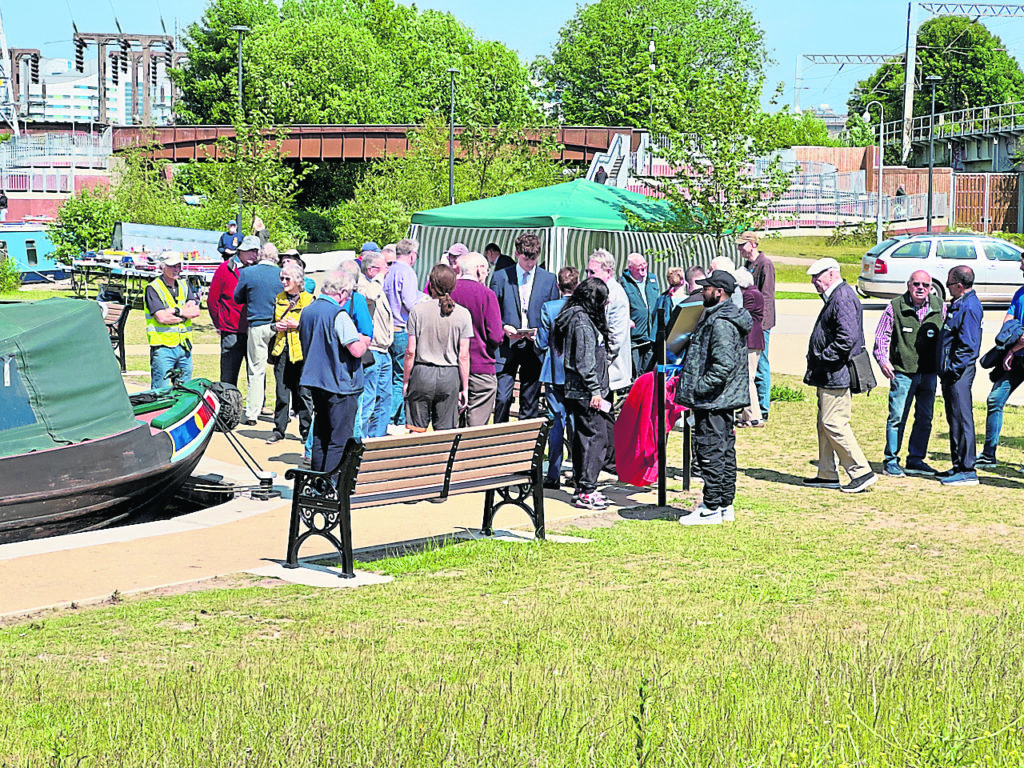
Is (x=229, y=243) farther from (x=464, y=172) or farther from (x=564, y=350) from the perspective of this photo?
(x=464, y=172)

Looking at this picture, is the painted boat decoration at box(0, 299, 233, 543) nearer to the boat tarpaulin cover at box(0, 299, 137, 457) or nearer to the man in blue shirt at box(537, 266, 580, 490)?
the boat tarpaulin cover at box(0, 299, 137, 457)

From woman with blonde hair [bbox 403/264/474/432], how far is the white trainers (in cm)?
198

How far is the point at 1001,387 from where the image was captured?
40.4ft

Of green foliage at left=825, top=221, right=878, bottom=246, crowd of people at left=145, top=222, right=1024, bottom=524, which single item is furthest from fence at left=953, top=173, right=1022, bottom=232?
crowd of people at left=145, top=222, right=1024, bottom=524

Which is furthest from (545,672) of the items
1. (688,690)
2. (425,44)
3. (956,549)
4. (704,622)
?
(425,44)

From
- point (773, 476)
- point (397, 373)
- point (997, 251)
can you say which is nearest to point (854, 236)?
point (997, 251)

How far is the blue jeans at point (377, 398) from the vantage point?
39.2 feet

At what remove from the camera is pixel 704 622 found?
22.2ft

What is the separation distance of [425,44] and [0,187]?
3474 centimetres

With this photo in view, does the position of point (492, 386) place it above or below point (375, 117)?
below

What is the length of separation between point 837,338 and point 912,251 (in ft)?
77.1

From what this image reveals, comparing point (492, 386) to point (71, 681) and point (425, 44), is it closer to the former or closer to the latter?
point (71, 681)

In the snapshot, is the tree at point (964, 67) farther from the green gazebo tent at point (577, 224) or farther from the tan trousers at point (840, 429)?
the tan trousers at point (840, 429)

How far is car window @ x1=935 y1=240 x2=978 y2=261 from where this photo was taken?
32.9 metres
